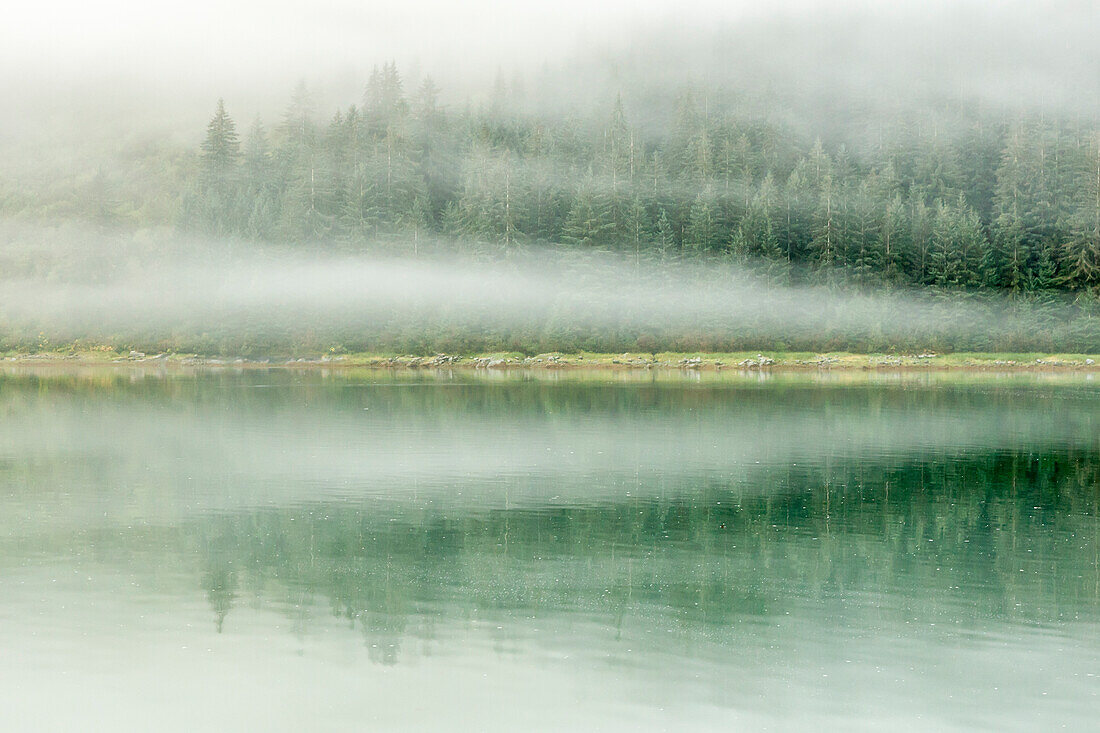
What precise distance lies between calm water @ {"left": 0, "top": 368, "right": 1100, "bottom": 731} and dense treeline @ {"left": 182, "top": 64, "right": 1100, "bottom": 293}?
309 ft

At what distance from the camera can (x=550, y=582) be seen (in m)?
20.4

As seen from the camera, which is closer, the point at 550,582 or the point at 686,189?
the point at 550,582

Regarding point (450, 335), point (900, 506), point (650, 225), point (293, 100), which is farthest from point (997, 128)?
point (900, 506)

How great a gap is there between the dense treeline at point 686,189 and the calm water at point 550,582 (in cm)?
9405

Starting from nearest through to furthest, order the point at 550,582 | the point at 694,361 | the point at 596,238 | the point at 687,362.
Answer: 1. the point at 550,582
2. the point at 687,362
3. the point at 694,361
4. the point at 596,238

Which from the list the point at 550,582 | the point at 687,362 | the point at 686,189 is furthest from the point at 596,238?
the point at 550,582

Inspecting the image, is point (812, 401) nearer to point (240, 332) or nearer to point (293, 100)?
point (240, 332)

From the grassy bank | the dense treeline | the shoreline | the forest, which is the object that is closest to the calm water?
the shoreline

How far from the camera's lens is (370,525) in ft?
84.0

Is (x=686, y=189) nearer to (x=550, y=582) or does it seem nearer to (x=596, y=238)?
(x=596, y=238)

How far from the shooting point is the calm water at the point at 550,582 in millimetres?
14469

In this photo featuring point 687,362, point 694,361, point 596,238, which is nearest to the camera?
point 687,362

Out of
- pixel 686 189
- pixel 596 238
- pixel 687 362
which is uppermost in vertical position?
pixel 686 189

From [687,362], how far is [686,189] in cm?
3684
